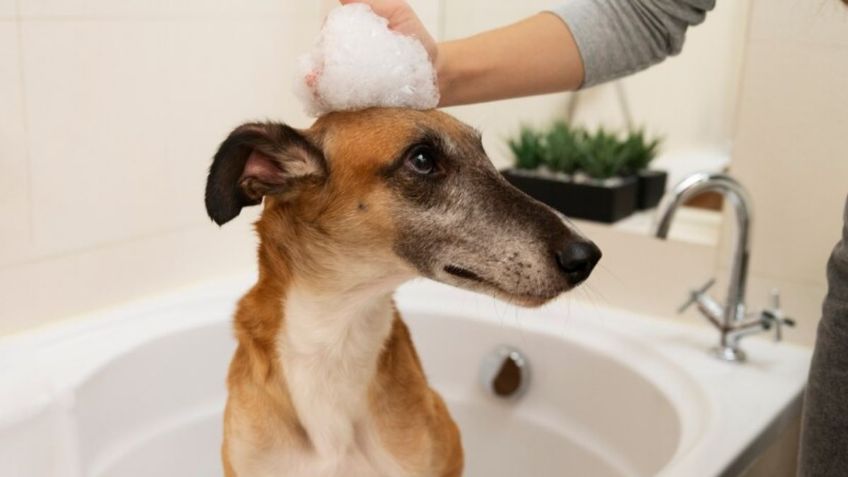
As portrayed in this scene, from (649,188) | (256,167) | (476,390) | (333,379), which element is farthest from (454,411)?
(256,167)

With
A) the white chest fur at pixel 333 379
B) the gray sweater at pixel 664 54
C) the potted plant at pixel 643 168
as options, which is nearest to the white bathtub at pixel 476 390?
the gray sweater at pixel 664 54

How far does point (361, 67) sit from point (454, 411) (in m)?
1.05

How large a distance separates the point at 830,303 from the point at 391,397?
1.81 ft

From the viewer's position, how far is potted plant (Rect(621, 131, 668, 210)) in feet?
7.38

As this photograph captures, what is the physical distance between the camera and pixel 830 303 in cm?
120

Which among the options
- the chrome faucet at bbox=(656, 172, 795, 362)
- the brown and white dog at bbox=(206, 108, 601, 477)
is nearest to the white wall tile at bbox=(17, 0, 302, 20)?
the brown and white dog at bbox=(206, 108, 601, 477)

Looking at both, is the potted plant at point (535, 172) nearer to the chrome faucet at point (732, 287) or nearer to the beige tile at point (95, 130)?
the chrome faucet at point (732, 287)

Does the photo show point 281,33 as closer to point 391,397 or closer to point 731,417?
point 391,397

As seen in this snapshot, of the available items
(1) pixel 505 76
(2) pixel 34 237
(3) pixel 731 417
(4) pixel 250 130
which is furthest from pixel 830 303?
(2) pixel 34 237

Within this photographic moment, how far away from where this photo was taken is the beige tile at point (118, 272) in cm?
170

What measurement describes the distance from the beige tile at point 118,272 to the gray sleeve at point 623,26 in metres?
0.89

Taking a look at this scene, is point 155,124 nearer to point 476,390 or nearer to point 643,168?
point 476,390

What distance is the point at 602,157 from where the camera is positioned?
7.27ft

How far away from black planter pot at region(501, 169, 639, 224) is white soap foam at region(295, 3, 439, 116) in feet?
3.00
